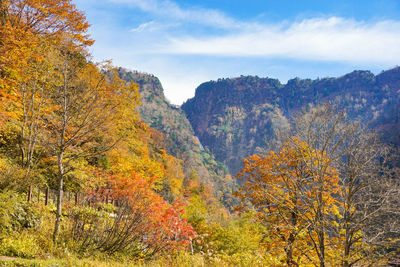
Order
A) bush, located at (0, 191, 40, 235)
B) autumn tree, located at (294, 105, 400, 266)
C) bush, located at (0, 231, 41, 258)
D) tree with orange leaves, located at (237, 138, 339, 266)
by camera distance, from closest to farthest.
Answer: bush, located at (0, 231, 41, 258) < autumn tree, located at (294, 105, 400, 266) < bush, located at (0, 191, 40, 235) < tree with orange leaves, located at (237, 138, 339, 266)

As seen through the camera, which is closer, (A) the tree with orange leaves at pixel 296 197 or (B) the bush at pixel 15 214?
(B) the bush at pixel 15 214

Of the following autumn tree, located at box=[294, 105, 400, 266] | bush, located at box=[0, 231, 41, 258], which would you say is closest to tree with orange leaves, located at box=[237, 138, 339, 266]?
autumn tree, located at box=[294, 105, 400, 266]

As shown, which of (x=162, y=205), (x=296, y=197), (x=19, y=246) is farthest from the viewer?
(x=162, y=205)

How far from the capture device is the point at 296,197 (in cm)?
1011

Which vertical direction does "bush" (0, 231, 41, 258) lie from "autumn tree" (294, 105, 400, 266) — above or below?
below

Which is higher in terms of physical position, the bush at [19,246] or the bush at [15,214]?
the bush at [15,214]

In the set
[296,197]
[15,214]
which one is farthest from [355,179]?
[15,214]

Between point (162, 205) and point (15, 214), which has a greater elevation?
point (15, 214)

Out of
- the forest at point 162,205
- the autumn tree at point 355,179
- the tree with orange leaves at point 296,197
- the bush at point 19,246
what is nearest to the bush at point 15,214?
the forest at point 162,205

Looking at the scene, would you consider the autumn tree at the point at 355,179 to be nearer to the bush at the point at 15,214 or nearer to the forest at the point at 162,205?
the forest at the point at 162,205

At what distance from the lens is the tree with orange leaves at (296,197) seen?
8805 millimetres

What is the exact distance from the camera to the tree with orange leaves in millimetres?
8805

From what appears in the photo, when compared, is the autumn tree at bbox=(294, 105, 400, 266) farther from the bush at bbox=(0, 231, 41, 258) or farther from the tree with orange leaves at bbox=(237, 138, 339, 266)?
the bush at bbox=(0, 231, 41, 258)

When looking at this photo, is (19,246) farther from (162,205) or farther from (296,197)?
(296,197)
